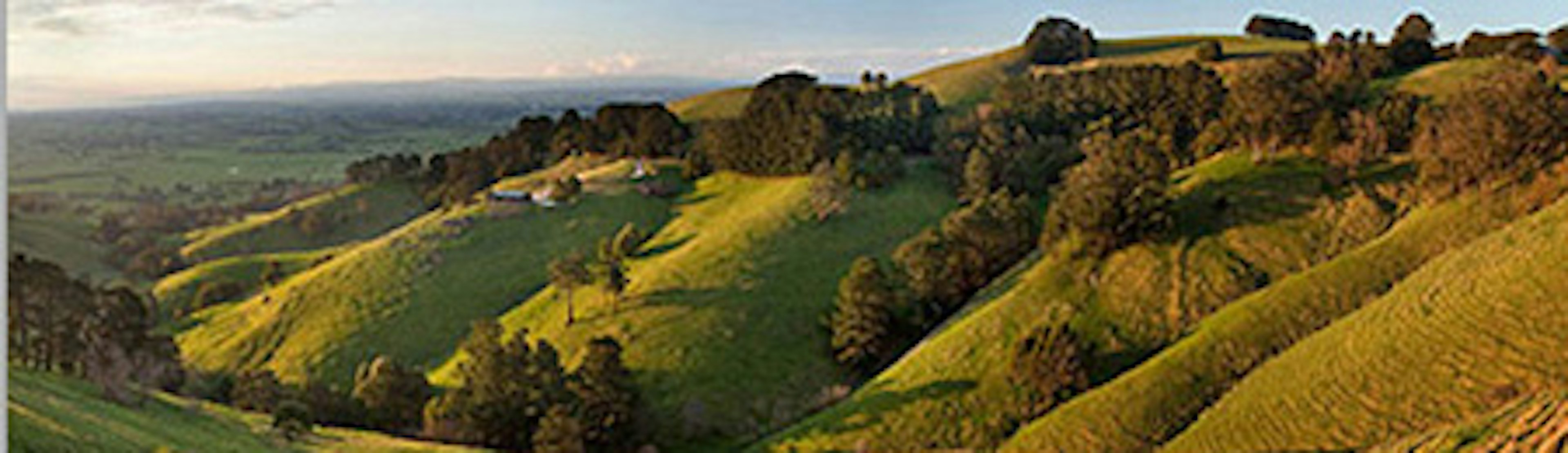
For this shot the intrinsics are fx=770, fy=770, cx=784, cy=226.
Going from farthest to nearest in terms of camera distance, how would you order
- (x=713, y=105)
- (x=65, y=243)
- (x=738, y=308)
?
(x=713, y=105)
(x=65, y=243)
(x=738, y=308)

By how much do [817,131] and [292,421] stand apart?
62.1m

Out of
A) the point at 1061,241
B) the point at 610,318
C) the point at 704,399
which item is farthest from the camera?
the point at 610,318

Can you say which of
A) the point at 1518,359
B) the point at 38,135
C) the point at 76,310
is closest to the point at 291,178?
the point at 76,310

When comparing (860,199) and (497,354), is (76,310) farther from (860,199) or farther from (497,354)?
(860,199)

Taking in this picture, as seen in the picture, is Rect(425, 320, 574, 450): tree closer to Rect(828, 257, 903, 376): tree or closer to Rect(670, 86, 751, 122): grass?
Rect(828, 257, 903, 376): tree

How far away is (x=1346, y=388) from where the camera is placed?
26344 mm

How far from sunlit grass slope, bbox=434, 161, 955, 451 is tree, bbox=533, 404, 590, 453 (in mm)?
6375

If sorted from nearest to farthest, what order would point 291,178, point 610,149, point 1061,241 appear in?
point 1061,241 < point 610,149 < point 291,178

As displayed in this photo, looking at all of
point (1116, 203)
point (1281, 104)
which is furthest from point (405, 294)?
point (1281, 104)

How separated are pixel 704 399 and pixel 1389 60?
285 ft

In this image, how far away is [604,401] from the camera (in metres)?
39.7

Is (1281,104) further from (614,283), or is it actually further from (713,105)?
(713,105)

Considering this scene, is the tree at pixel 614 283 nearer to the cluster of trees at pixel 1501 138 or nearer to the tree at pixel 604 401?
the tree at pixel 604 401

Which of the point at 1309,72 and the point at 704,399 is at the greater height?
the point at 1309,72
